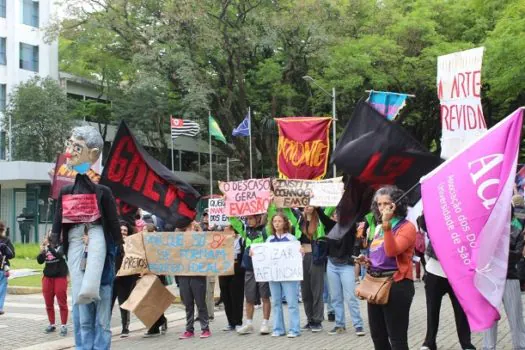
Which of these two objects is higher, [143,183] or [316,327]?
[143,183]

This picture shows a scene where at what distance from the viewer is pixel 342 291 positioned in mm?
10797

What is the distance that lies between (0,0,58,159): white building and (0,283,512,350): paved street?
117ft

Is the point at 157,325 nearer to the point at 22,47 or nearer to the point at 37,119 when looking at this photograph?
the point at 37,119

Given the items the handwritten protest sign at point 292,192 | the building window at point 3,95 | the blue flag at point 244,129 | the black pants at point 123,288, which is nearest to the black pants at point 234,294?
the handwritten protest sign at point 292,192

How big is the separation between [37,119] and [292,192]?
111 ft

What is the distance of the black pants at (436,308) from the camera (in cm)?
837

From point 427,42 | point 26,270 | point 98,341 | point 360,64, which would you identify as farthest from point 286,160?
point 427,42

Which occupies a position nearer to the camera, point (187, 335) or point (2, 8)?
point (187, 335)

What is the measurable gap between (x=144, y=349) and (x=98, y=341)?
301 cm

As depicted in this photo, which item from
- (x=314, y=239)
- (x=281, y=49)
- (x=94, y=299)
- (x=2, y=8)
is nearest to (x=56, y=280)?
(x=314, y=239)

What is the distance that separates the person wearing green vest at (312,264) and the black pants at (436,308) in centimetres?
268

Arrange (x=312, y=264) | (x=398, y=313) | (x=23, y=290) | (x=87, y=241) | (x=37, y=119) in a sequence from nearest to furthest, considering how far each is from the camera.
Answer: (x=398, y=313) → (x=87, y=241) → (x=312, y=264) → (x=23, y=290) → (x=37, y=119)

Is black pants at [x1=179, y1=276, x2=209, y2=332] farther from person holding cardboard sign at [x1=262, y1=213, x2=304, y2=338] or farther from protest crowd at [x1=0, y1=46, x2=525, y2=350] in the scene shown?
person holding cardboard sign at [x1=262, y1=213, x2=304, y2=338]

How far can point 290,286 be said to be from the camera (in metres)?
10.8
